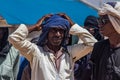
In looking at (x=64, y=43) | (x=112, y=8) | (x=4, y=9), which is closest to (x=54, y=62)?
(x=64, y=43)

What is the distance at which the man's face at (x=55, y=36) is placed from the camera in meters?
4.30

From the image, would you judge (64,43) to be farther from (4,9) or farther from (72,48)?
(4,9)

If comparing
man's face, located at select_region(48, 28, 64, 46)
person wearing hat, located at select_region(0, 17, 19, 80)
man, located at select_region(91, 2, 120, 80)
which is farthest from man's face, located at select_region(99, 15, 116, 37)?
person wearing hat, located at select_region(0, 17, 19, 80)

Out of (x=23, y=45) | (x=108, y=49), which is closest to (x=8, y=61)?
(x=23, y=45)

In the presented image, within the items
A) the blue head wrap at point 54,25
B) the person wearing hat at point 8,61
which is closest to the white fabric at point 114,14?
the blue head wrap at point 54,25

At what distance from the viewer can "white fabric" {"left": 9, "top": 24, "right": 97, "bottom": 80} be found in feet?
14.0

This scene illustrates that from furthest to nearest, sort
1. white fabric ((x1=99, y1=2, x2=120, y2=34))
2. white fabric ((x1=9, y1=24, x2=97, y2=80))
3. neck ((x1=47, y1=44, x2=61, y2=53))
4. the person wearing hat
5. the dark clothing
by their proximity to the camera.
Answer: the person wearing hat
neck ((x1=47, y1=44, x2=61, y2=53))
white fabric ((x1=9, y1=24, x2=97, y2=80))
white fabric ((x1=99, y1=2, x2=120, y2=34))
the dark clothing

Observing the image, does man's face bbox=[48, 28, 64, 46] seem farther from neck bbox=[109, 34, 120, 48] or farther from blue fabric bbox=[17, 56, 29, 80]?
blue fabric bbox=[17, 56, 29, 80]

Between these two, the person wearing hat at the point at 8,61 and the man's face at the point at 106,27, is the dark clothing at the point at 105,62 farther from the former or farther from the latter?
the person wearing hat at the point at 8,61

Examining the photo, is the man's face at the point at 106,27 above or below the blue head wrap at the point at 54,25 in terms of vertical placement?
above

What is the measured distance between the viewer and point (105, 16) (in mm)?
3982

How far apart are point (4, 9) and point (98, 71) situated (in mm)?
2708

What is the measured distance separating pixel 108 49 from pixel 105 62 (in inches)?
5.9

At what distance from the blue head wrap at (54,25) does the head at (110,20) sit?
551mm
